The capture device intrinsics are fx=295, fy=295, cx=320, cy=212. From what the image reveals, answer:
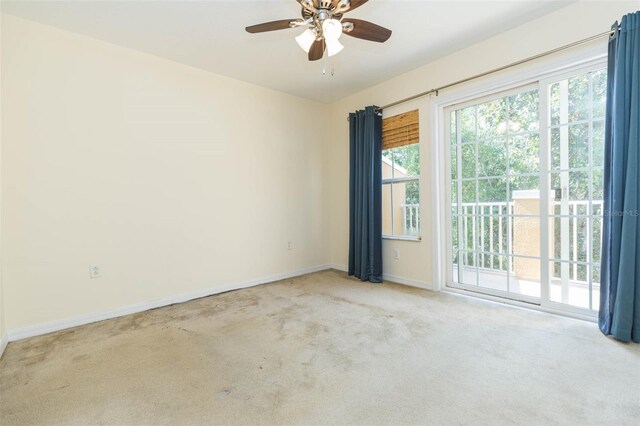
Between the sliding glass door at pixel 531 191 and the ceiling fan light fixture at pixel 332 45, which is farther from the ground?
the ceiling fan light fixture at pixel 332 45

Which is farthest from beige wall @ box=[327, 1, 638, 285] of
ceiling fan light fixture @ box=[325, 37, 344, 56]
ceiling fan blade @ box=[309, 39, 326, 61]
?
ceiling fan light fixture @ box=[325, 37, 344, 56]

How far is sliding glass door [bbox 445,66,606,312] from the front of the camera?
2412 mm

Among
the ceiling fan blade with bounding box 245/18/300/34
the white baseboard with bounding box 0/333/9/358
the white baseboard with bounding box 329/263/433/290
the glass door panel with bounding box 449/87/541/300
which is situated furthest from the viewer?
the white baseboard with bounding box 329/263/433/290

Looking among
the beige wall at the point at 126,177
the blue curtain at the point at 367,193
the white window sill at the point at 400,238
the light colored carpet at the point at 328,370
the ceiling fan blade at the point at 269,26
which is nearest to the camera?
the light colored carpet at the point at 328,370

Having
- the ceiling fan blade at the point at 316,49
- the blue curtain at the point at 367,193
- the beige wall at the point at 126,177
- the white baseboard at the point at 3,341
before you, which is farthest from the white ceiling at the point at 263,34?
the white baseboard at the point at 3,341

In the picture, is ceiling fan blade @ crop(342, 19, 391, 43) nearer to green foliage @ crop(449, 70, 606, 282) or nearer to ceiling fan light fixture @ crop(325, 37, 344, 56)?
ceiling fan light fixture @ crop(325, 37, 344, 56)

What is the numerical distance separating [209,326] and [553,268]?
3.03 meters

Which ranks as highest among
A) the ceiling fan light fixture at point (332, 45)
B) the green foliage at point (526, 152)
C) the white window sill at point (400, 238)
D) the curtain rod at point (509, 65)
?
the curtain rod at point (509, 65)

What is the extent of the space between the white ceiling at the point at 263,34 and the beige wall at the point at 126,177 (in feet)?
0.75

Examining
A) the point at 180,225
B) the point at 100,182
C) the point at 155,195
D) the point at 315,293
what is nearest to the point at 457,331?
the point at 315,293

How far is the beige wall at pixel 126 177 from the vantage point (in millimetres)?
2332

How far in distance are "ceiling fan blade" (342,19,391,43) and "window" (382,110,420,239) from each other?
155 centimetres

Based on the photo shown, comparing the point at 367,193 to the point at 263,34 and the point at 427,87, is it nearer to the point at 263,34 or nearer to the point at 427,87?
the point at 427,87

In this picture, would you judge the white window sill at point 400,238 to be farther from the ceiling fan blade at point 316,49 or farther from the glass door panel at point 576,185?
the ceiling fan blade at point 316,49
